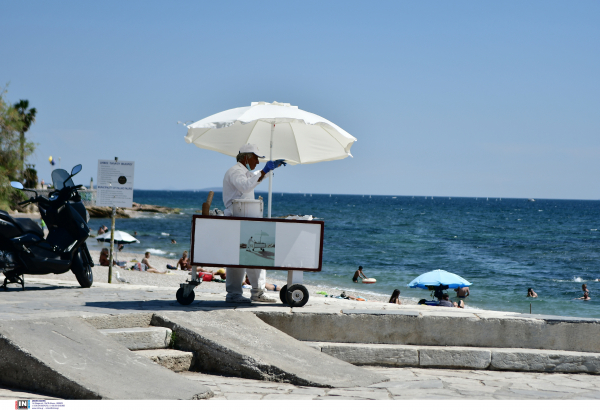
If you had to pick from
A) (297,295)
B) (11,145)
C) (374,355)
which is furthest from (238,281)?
(11,145)

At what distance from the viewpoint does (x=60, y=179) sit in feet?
26.0

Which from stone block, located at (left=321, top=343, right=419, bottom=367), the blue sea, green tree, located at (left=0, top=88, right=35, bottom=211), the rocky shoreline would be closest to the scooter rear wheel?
stone block, located at (left=321, top=343, right=419, bottom=367)

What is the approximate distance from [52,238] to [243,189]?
2.79 m

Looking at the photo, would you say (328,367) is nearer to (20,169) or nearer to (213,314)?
(213,314)

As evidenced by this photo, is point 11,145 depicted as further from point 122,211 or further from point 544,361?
point 122,211

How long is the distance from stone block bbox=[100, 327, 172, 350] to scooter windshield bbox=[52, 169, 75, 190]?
337cm

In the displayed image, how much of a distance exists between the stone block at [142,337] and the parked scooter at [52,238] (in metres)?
2.81

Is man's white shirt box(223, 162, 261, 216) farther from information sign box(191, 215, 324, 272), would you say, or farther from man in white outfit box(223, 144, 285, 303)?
information sign box(191, 215, 324, 272)

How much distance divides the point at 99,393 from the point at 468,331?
12.3 ft

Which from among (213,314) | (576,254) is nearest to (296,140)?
(213,314)

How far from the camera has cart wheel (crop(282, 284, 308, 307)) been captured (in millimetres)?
6465

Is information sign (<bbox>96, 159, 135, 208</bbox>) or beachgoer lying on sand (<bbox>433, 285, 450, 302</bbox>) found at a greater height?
information sign (<bbox>96, 159, 135, 208</bbox>)

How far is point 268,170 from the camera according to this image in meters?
6.46

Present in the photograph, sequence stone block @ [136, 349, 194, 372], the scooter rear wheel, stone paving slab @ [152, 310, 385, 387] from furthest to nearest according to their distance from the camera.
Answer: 1. the scooter rear wheel
2. stone block @ [136, 349, 194, 372]
3. stone paving slab @ [152, 310, 385, 387]
